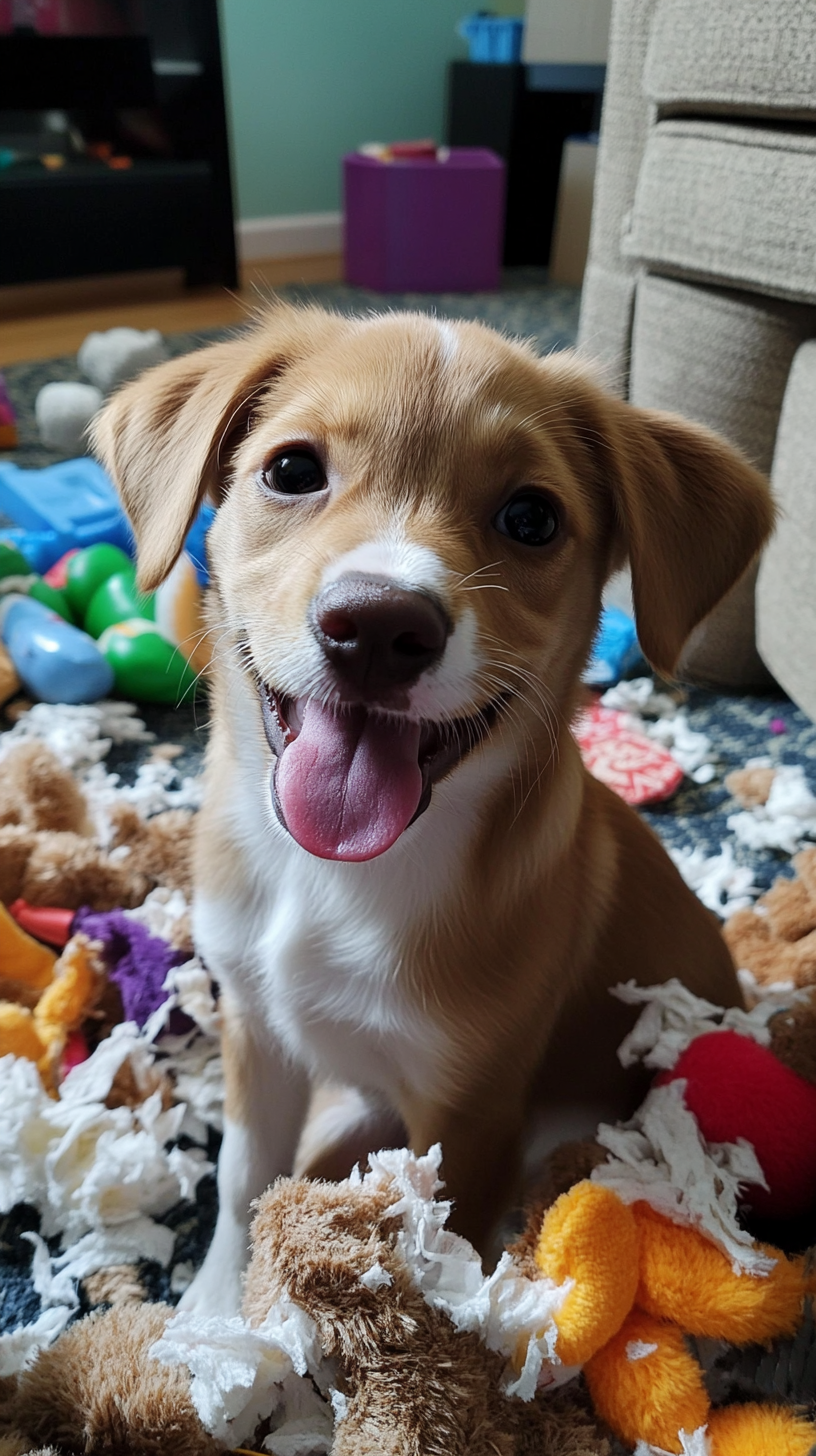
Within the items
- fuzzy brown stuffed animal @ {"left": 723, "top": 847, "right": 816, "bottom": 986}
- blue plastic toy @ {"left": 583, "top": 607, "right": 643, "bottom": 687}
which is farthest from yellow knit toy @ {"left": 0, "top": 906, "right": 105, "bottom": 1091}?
blue plastic toy @ {"left": 583, "top": 607, "right": 643, "bottom": 687}

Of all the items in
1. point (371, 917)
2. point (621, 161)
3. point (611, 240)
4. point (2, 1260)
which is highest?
point (621, 161)

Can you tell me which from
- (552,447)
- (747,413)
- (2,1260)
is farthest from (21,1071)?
(747,413)

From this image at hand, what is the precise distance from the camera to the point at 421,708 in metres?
0.82

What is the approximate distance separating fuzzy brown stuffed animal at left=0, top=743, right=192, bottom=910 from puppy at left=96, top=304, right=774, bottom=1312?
393 millimetres

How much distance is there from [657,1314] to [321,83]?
18.2 ft

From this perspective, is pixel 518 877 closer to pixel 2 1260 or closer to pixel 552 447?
pixel 552 447

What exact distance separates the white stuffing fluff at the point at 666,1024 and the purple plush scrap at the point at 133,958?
0.57 m

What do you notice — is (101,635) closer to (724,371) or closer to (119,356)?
(724,371)

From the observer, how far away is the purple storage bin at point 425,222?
15.1 ft

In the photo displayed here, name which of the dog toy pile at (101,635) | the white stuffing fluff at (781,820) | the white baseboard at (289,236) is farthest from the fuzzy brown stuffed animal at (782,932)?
the white baseboard at (289,236)

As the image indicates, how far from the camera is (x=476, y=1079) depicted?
1.02 meters

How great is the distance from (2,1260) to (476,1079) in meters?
0.52

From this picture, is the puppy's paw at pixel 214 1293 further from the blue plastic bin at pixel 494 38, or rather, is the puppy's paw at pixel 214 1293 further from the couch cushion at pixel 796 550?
the blue plastic bin at pixel 494 38

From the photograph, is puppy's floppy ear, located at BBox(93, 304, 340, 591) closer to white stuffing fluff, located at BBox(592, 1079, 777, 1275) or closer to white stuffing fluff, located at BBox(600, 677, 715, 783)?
white stuffing fluff, located at BBox(592, 1079, 777, 1275)
